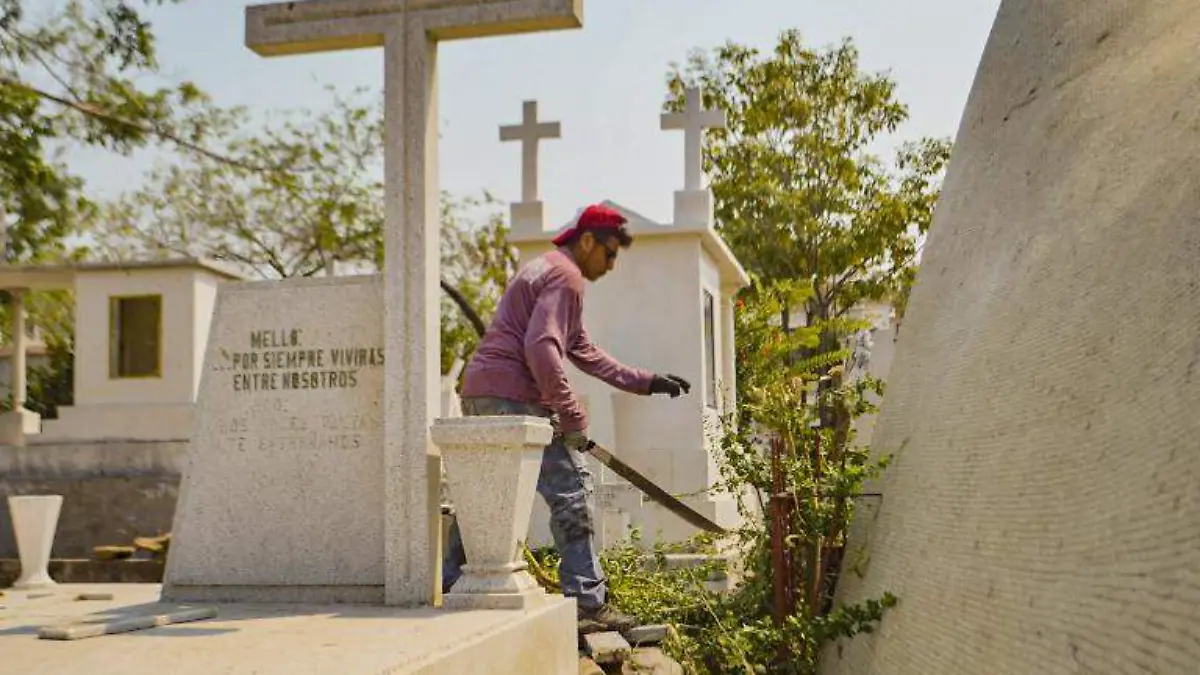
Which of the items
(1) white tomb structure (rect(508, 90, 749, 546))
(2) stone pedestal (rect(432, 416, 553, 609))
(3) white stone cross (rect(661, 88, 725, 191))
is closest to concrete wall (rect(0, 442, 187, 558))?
(1) white tomb structure (rect(508, 90, 749, 546))

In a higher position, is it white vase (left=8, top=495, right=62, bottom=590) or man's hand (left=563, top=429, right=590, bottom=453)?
man's hand (left=563, top=429, right=590, bottom=453)

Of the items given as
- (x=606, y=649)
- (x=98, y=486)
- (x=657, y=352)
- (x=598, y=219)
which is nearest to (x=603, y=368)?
(x=598, y=219)

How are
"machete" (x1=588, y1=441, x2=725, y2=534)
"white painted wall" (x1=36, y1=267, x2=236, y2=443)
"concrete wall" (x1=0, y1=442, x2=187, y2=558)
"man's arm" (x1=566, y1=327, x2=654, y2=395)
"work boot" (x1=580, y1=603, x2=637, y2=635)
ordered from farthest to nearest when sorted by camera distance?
1. "white painted wall" (x1=36, y1=267, x2=236, y2=443)
2. "concrete wall" (x1=0, y1=442, x2=187, y2=558)
3. "machete" (x1=588, y1=441, x2=725, y2=534)
4. "man's arm" (x1=566, y1=327, x2=654, y2=395)
5. "work boot" (x1=580, y1=603, x2=637, y2=635)

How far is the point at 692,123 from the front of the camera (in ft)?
36.8

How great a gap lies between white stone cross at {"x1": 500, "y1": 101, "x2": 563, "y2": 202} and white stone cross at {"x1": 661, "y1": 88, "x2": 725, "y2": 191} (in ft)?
3.32

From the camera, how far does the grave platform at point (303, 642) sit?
12.7ft

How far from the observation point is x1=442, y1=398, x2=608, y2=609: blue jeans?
6.11 m

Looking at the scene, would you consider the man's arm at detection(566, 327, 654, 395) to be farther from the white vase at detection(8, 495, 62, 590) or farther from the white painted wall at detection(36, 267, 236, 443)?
the white painted wall at detection(36, 267, 236, 443)

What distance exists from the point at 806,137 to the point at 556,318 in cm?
1870

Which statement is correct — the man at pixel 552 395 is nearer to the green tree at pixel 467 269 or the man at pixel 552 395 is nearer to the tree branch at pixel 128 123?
the tree branch at pixel 128 123

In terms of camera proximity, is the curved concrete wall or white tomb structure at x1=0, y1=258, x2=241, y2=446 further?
white tomb structure at x1=0, y1=258, x2=241, y2=446

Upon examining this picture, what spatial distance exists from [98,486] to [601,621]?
10297 mm

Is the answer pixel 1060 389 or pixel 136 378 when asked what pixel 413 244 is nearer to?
pixel 1060 389

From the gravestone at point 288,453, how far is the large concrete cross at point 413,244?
0.14 m
